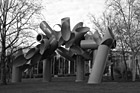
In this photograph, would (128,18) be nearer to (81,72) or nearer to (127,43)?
(127,43)

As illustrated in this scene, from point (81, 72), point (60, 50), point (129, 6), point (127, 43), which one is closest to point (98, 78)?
point (81, 72)

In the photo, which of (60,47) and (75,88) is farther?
(60,47)

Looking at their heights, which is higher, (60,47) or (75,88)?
(60,47)

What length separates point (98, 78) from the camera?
16.3 m

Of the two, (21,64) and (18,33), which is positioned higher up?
(18,33)

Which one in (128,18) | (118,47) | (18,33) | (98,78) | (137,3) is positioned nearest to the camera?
(98,78)

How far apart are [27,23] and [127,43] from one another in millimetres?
12234

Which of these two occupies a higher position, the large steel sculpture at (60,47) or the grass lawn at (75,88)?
the large steel sculpture at (60,47)

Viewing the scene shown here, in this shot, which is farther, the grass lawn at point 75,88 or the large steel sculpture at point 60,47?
the large steel sculpture at point 60,47

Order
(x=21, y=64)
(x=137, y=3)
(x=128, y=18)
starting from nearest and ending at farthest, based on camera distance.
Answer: (x=21, y=64)
(x=137, y=3)
(x=128, y=18)

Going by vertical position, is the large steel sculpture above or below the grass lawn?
above

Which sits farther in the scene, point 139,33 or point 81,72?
point 139,33

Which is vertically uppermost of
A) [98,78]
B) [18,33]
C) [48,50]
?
[18,33]

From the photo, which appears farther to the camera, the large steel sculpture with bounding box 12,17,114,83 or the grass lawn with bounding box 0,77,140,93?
the large steel sculpture with bounding box 12,17,114,83
